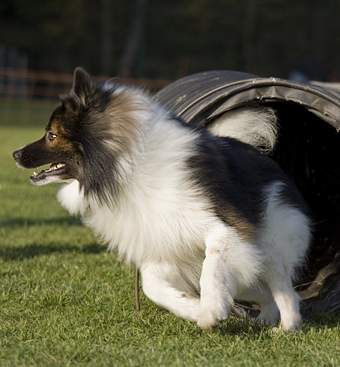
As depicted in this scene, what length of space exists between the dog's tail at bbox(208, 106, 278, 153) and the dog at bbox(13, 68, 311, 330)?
70cm

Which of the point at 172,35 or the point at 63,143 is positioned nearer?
the point at 63,143

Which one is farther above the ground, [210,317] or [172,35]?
[210,317]

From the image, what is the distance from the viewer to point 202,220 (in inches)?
180

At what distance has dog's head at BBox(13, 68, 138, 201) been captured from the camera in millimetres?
4637

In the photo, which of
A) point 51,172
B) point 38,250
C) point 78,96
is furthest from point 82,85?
point 38,250

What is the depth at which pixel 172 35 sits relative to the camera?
43188mm

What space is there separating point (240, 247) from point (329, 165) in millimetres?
2526

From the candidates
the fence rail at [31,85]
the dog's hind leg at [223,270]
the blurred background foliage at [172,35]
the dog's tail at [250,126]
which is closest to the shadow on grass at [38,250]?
the dog's tail at [250,126]

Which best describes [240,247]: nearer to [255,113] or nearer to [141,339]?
[141,339]

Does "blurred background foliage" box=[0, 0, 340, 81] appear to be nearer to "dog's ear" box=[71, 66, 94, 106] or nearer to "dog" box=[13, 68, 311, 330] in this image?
"dog" box=[13, 68, 311, 330]

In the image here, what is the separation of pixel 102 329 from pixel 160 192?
0.91m

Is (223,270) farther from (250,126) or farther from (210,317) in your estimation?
(250,126)

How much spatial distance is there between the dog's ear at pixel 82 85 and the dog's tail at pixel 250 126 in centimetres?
128

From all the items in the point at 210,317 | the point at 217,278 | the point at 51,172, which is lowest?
the point at 210,317
